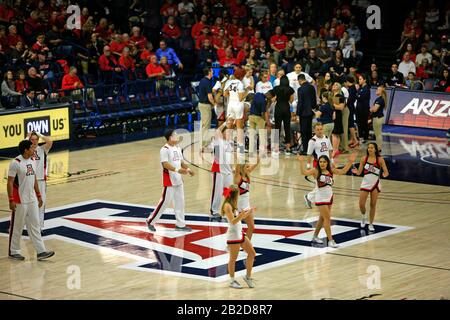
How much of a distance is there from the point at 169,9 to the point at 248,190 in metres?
18.9

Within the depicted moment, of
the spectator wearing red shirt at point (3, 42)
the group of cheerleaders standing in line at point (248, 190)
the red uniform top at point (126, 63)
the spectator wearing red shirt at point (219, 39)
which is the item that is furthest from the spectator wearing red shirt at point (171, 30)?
the group of cheerleaders standing in line at point (248, 190)

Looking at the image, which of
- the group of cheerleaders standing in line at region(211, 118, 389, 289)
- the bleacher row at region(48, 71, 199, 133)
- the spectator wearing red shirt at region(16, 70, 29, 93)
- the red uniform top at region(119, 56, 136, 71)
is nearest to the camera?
the group of cheerleaders standing in line at region(211, 118, 389, 289)

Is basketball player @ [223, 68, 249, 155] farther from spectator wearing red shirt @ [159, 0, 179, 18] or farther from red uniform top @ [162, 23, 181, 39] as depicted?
spectator wearing red shirt @ [159, 0, 179, 18]

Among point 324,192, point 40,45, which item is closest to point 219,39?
point 40,45

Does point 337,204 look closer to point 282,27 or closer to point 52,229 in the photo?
point 52,229

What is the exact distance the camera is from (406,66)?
3189 centimetres

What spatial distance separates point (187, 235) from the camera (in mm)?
18438

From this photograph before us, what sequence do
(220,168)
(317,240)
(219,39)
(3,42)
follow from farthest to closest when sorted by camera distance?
(219,39) < (3,42) < (220,168) < (317,240)

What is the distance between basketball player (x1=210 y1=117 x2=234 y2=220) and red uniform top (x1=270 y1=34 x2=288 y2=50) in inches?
611

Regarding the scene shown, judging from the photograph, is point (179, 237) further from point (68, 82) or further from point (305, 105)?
point (68, 82)

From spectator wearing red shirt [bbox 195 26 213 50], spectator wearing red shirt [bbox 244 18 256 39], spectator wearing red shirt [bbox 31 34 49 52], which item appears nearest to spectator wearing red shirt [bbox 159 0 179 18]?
spectator wearing red shirt [bbox 195 26 213 50]

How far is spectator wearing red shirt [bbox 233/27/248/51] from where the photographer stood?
3406 centimetres
